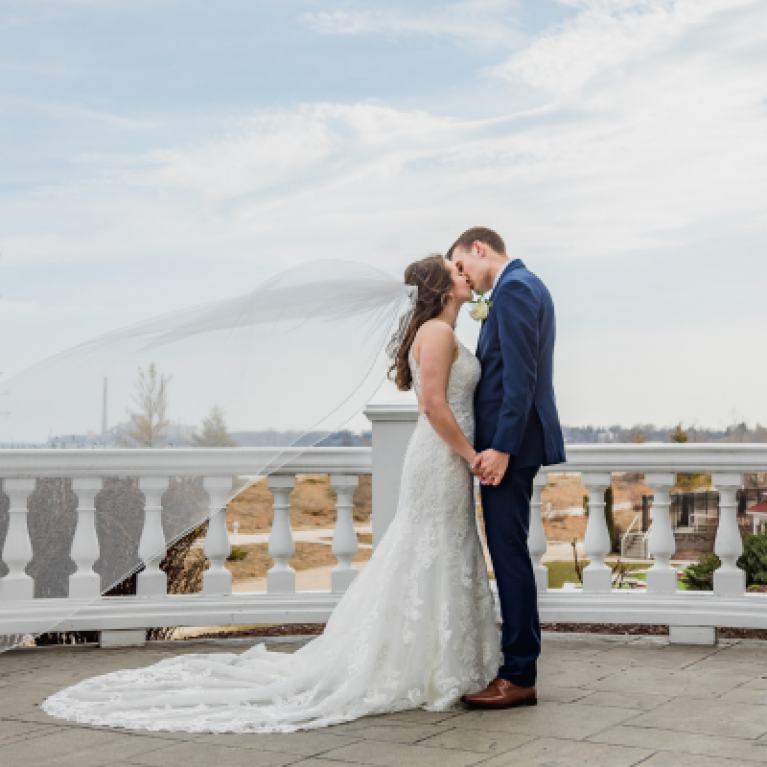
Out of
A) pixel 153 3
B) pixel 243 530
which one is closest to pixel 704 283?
pixel 153 3

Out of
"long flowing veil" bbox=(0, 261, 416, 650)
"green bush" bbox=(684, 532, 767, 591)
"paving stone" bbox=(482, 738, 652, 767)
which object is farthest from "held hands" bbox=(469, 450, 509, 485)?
"green bush" bbox=(684, 532, 767, 591)

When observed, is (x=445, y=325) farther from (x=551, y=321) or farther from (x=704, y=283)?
(x=704, y=283)

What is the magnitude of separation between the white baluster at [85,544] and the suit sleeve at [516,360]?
153 centimetres

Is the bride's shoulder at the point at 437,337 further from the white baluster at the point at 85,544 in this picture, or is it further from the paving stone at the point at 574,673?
the paving stone at the point at 574,673

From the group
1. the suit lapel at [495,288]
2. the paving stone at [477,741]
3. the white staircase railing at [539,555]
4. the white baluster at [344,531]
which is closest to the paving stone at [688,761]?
the paving stone at [477,741]

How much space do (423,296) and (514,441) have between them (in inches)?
27.8

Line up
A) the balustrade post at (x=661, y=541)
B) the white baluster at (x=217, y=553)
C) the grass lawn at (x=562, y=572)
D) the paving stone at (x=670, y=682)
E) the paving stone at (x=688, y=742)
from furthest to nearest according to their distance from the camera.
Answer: the grass lawn at (x=562, y=572), the balustrade post at (x=661, y=541), the white baluster at (x=217, y=553), the paving stone at (x=670, y=682), the paving stone at (x=688, y=742)

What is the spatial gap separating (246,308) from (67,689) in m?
1.74

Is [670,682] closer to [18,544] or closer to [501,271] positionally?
[501,271]

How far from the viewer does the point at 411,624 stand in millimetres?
3678

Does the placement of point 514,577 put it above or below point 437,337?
below

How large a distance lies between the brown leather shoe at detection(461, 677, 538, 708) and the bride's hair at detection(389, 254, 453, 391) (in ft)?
4.06

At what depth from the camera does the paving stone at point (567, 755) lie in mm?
3008

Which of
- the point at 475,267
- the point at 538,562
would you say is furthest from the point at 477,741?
the point at 538,562
